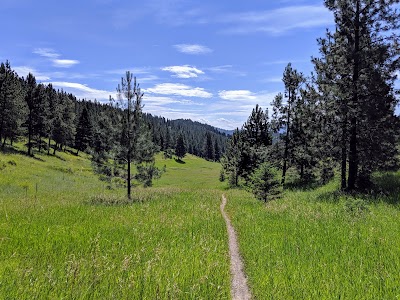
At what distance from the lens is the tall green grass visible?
17.0 feet

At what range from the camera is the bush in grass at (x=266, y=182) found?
54.3ft

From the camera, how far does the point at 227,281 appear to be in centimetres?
578

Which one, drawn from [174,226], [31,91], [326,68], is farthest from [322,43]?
Result: [31,91]

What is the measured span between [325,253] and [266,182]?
10.2m

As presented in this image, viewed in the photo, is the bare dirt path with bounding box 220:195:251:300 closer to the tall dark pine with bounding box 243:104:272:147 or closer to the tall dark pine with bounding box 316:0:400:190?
the tall dark pine with bounding box 316:0:400:190

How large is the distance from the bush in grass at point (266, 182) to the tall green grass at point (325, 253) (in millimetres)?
5111

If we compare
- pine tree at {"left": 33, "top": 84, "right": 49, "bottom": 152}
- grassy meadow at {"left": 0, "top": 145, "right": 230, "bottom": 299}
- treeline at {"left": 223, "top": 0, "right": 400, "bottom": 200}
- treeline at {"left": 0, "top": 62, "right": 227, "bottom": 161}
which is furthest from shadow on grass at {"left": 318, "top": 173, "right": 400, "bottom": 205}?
pine tree at {"left": 33, "top": 84, "right": 49, "bottom": 152}

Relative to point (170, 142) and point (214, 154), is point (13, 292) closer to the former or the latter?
point (170, 142)

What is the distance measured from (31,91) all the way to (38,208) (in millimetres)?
52510

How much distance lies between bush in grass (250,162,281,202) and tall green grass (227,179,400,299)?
5111mm

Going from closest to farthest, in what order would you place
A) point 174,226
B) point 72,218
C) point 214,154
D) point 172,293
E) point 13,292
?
1. point 13,292
2. point 172,293
3. point 174,226
4. point 72,218
5. point 214,154

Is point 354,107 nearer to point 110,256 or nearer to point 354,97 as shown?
point 354,97

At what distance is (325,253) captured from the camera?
7.04 meters

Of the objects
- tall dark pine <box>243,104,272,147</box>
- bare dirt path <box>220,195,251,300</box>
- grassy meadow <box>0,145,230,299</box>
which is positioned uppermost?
tall dark pine <box>243,104,272,147</box>
